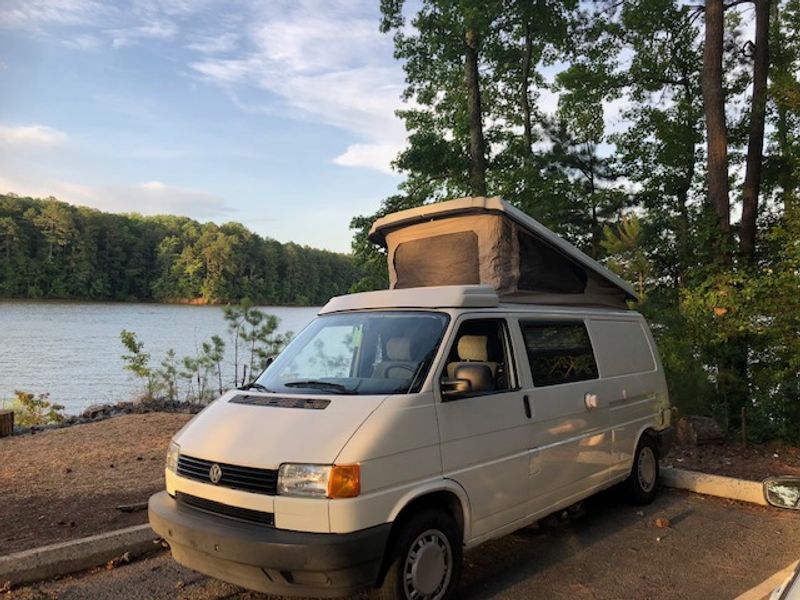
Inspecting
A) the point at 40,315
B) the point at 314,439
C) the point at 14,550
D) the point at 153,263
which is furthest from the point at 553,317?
the point at 153,263

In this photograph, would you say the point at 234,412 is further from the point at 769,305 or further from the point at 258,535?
the point at 769,305

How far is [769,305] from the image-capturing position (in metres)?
9.32

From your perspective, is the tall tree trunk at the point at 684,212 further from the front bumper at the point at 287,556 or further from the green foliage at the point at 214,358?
the front bumper at the point at 287,556

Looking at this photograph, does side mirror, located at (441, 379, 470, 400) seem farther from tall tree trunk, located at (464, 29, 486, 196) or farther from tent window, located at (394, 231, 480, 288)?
tall tree trunk, located at (464, 29, 486, 196)

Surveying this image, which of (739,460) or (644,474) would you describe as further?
(739,460)

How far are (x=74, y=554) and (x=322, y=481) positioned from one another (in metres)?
2.50

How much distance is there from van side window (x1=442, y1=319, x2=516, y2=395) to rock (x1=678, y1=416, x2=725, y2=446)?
19.3 ft

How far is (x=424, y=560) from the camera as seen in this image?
3854 mm

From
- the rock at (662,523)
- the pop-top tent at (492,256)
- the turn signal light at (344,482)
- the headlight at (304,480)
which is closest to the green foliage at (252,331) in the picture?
the pop-top tent at (492,256)

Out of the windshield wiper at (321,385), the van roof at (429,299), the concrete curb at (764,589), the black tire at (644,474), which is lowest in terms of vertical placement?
the concrete curb at (764,589)

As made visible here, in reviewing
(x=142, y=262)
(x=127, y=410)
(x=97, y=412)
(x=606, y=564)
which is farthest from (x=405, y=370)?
(x=142, y=262)

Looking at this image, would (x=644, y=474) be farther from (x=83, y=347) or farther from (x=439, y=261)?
(x=83, y=347)

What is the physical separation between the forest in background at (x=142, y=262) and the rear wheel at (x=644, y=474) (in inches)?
1741

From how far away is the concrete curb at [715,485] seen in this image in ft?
21.7
